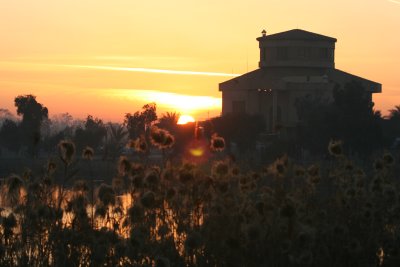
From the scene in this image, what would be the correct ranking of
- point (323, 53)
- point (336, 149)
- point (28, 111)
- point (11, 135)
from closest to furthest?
point (336, 149), point (28, 111), point (11, 135), point (323, 53)

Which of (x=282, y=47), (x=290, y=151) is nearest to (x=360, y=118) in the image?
(x=290, y=151)

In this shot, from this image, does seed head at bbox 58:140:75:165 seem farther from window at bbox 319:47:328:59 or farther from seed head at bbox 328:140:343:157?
window at bbox 319:47:328:59

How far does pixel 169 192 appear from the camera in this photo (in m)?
9.06

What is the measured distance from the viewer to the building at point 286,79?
91438 millimetres

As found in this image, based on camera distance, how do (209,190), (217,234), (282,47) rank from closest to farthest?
1. (217,234)
2. (209,190)
3. (282,47)

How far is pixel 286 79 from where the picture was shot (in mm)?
94375

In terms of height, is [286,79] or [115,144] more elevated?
[286,79]

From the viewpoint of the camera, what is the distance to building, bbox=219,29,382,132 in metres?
91.4

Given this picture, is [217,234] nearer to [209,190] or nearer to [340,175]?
[209,190]

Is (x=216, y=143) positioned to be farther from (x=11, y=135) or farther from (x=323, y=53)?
(x=323, y=53)

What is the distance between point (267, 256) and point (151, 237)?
108 cm

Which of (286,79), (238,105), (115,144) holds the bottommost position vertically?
(115,144)

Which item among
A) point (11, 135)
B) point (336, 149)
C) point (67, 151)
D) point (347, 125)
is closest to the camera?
point (67, 151)

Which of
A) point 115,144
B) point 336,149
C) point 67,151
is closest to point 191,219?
point 67,151
